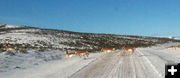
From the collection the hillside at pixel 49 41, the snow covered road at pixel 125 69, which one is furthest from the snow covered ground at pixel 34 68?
the hillside at pixel 49 41

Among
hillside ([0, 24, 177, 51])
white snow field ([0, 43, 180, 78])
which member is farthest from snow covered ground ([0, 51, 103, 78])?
hillside ([0, 24, 177, 51])

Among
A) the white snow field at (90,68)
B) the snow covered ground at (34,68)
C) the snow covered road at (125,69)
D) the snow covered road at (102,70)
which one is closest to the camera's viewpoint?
the snow covered road at (125,69)

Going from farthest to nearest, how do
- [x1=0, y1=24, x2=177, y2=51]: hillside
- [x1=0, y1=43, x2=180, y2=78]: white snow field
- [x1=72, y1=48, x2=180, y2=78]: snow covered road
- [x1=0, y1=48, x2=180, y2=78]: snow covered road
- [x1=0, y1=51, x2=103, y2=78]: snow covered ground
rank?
[x1=0, y1=24, x2=177, y2=51]: hillside → [x1=0, y1=51, x2=103, y2=78]: snow covered ground → [x1=0, y1=43, x2=180, y2=78]: white snow field → [x1=0, y1=48, x2=180, y2=78]: snow covered road → [x1=72, y1=48, x2=180, y2=78]: snow covered road

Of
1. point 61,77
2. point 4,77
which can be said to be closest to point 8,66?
point 4,77

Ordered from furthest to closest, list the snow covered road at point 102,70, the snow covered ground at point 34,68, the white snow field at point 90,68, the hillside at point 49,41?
the hillside at point 49,41, the snow covered ground at point 34,68, the white snow field at point 90,68, the snow covered road at point 102,70

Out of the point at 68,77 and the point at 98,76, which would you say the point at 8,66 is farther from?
the point at 98,76

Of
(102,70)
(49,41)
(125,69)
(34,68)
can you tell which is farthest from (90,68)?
(49,41)

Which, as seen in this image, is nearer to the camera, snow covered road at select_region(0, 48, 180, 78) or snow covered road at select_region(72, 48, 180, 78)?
snow covered road at select_region(72, 48, 180, 78)

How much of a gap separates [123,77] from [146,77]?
121 cm

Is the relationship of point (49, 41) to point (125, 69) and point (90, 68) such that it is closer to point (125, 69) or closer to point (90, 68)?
point (90, 68)

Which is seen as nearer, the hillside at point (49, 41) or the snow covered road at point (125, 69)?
the snow covered road at point (125, 69)

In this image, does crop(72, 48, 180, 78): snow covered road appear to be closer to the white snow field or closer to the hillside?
the white snow field

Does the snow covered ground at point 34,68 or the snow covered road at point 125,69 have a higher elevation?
the snow covered road at point 125,69

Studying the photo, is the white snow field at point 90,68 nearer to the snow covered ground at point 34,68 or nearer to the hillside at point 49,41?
the snow covered ground at point 34,68
